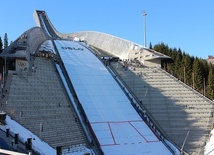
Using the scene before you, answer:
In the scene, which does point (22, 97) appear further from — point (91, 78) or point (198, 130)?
point (198, 130)

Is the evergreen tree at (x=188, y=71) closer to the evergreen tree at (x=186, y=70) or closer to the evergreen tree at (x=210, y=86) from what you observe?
the evergreen tree at (x=186, y=70)

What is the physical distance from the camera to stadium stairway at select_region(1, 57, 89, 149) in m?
16.5

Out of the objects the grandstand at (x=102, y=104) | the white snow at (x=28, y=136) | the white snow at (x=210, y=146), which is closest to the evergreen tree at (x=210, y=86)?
the grandstand at (x=102, y=104)

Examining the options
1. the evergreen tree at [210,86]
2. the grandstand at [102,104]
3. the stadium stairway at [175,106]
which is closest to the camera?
the grandstand at [102,104]

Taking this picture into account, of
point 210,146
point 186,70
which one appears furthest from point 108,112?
point 186,70

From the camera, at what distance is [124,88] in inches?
1022

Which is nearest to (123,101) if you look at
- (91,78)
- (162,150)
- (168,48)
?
(91,78)

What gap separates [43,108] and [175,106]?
29.9 ft

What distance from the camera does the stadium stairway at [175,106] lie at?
63.5ft

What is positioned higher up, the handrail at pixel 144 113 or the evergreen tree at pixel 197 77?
the evergreen tree at pixel 197 77

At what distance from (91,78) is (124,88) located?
3.15 metres

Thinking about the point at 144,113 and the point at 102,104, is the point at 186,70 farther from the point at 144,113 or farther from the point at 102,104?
the point at 102,104

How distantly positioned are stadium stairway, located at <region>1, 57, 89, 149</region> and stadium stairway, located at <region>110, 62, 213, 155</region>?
5738mm

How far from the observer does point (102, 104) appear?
22609 millimetres
